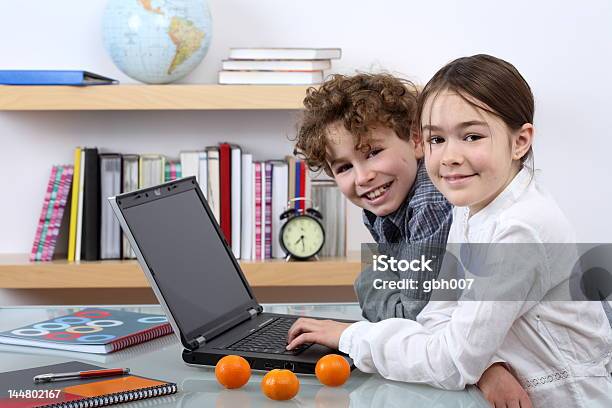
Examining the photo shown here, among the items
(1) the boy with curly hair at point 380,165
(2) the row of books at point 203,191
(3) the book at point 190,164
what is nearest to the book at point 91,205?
(2) the row of books at point 203,191

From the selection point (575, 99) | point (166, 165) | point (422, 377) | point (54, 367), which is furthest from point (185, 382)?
point (575, 99)

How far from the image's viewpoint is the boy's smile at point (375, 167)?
59.6 inches

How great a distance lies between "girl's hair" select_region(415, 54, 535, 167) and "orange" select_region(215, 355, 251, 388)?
1.53 feet

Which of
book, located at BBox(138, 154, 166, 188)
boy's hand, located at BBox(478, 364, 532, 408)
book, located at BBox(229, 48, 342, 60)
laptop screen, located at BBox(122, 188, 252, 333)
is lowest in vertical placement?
boy's hand, located at BBox(478, 364, 532, 408)

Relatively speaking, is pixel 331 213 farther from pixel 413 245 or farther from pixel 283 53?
pixel 413 245

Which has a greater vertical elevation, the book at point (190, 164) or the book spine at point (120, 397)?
the book at point (190, 164)

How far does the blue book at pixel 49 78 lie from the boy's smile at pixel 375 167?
4.03 ft

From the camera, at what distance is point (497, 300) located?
3.72 ft

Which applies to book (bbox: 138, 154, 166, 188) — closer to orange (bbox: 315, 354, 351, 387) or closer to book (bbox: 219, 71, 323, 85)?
book (bbox: 219, 71, 323, 85)

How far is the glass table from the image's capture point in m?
1.06

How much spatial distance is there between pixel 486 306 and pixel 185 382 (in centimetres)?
40

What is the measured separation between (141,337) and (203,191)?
1.25 m

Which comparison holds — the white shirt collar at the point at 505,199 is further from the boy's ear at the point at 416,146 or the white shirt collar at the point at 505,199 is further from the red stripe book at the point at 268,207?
the red stripe book at the point at 268,207

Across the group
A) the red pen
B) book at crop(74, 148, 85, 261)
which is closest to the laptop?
the red pen
